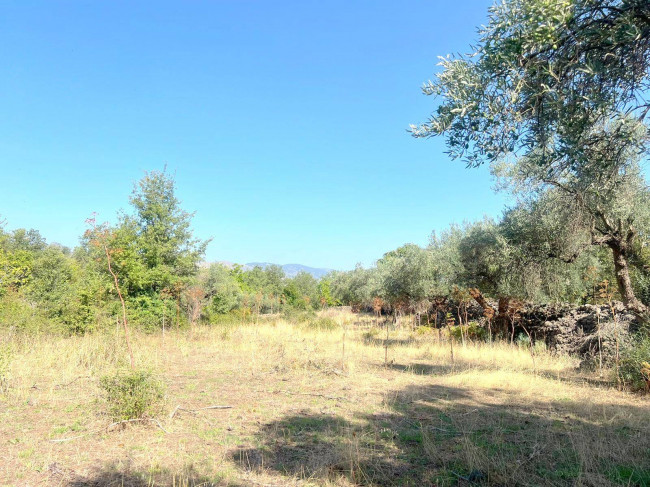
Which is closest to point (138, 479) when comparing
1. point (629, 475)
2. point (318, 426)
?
point (318, 426)

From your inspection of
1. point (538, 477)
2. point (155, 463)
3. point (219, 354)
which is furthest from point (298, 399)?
point (219, 354)

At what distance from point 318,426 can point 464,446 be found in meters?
2.02

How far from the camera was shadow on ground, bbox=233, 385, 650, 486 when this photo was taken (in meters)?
3.84

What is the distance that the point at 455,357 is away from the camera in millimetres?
12133

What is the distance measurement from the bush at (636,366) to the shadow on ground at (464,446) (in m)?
1.24

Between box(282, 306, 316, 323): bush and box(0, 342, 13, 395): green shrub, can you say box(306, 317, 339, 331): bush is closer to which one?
box(282, 306, 316, 323): bush

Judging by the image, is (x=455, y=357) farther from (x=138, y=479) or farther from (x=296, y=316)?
(x=296, y=316)

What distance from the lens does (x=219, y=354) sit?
39.8 feet

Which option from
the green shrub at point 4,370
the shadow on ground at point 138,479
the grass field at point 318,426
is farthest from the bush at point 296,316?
the shadow on ground at point 138,479

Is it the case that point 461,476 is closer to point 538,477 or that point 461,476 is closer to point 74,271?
point 538,477

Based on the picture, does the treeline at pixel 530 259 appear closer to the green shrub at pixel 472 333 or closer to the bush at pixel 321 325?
the green shrub at pixel 472 333

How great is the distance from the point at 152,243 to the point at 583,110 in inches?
615

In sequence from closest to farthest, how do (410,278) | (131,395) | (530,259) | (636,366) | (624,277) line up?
(131,395), (636,366), (624,277), (530,259), (410,278)

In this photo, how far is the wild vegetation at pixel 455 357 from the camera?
363cm
